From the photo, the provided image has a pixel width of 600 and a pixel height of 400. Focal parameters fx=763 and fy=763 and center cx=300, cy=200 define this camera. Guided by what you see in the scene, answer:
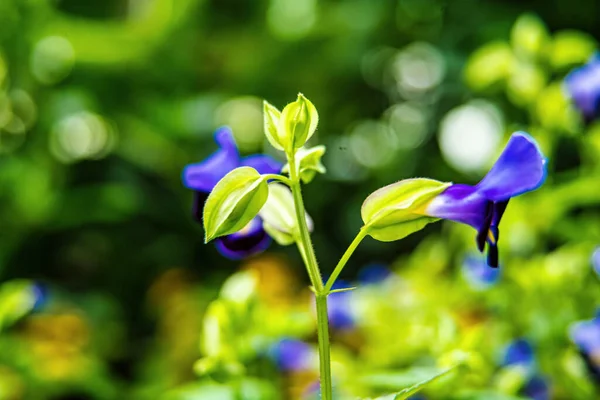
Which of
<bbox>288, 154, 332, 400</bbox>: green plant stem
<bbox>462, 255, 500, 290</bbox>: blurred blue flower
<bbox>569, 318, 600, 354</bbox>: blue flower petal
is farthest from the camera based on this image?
<bbox>462, 255, 500, 290</bbox>: blurred blue flower

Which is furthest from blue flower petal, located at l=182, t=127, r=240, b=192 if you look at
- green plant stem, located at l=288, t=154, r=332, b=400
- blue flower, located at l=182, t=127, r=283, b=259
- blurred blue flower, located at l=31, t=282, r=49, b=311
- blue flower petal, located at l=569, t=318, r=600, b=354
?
blurred blue flower, located at l=31, t=282, r=49, b=311

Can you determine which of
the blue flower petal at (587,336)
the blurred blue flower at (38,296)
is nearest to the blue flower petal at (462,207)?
the blue flower petal at (587,336)

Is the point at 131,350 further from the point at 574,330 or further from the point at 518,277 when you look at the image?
the point at 574,330

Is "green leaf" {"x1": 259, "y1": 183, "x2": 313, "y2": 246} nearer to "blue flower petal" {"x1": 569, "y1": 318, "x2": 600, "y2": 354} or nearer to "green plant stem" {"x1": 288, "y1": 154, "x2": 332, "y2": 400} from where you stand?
"green plant stem" {"x1": 288, "y1": 154, "x2": 332, "y2": 400}

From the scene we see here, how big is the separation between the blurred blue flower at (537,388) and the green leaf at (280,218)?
416 mm

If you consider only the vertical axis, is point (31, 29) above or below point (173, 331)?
above

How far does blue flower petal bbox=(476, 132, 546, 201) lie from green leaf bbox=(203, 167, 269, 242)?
15cm

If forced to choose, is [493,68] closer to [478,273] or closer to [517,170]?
[478,273]

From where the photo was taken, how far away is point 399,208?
51cm

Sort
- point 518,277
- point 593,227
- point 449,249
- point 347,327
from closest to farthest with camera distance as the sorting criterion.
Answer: point 518,277
point 593,227
point 347,327
point 449,249

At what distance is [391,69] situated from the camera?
2.20 meters

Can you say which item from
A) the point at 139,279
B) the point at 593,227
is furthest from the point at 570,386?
the point at 139,279

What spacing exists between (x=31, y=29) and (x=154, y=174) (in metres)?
0.50

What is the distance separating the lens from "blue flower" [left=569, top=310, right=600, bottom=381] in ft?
2.54
